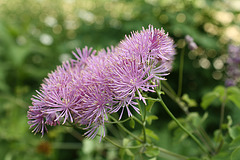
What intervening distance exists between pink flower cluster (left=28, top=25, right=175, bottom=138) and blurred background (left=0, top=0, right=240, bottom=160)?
2.06 ft

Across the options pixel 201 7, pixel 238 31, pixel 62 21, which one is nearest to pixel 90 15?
pixel 62 21

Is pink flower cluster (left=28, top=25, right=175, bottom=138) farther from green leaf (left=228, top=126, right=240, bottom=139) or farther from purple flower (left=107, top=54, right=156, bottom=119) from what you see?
green leaf (left=228, top=126, right=240, bottom=139)

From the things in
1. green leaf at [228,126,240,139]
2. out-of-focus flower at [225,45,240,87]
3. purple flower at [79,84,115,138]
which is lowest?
green leaf at [228,126,240,139]

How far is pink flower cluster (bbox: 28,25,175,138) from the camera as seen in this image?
626 mm

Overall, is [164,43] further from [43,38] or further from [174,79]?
[43,38]

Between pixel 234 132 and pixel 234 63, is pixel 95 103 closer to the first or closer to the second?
pixel 234 132

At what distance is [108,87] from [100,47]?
100cm

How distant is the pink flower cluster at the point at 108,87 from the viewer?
0.63 meters

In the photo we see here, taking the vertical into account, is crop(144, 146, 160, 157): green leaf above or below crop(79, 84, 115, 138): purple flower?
below

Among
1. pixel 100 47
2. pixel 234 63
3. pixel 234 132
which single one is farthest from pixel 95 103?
pixel 100 47

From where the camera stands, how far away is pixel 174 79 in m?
1.91

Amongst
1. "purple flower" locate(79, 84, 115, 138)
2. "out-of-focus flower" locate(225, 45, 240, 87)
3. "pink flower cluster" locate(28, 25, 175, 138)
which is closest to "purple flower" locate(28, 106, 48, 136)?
"pink flower cluster" locate(28, 25, 175, 138)

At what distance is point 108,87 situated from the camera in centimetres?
65

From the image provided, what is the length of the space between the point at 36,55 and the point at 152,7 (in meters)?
1.31
